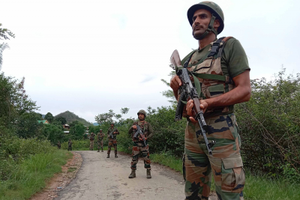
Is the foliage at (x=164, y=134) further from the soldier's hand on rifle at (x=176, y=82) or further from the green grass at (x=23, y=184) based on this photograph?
the soldier's hand on rifle at (x=176, y=82)

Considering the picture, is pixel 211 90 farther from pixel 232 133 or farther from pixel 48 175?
pixel 48 175

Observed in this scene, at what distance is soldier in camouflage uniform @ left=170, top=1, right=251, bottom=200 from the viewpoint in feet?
4.90

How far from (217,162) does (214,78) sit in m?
0.66

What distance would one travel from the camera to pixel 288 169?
3.79m

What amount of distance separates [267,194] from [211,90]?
8.68ft

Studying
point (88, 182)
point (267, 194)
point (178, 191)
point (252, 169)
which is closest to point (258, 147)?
point (252, 169)

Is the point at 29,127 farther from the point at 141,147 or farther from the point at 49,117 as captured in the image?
the point at 49,117

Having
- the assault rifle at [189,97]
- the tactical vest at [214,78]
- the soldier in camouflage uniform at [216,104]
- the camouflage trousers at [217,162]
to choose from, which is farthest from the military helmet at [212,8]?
the camouflage trousers at [217,162]

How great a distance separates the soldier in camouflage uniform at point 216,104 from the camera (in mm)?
1493

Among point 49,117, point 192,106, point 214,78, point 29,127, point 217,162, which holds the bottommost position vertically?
point 217,162

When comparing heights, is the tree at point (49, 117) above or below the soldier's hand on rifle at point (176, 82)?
above

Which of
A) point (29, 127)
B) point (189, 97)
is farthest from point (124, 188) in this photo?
point (29, 127)

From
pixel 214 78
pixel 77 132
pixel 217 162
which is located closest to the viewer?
pixel 217 162

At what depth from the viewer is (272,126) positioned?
4367 millimetres
